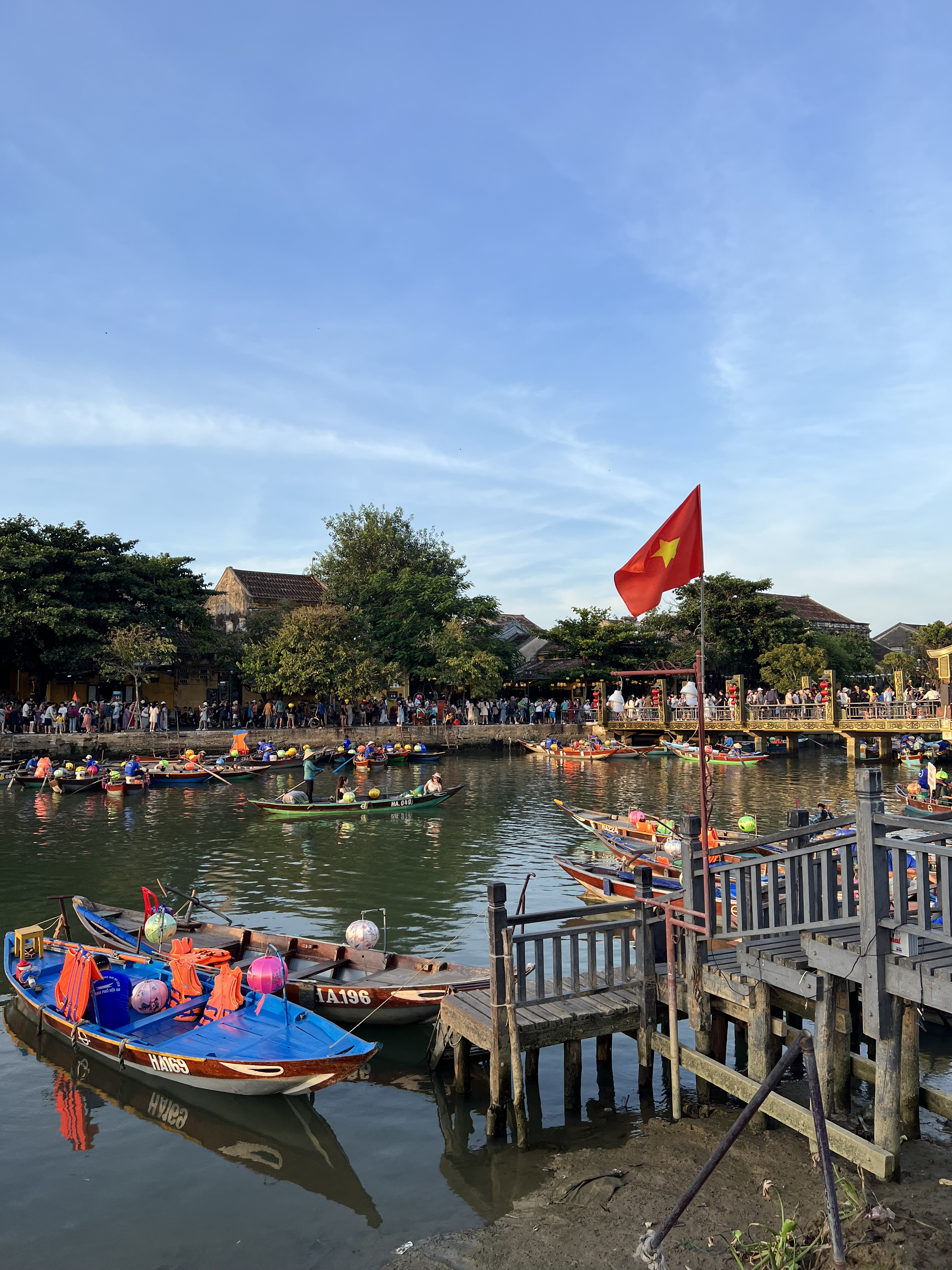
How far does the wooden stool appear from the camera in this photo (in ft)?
37.7

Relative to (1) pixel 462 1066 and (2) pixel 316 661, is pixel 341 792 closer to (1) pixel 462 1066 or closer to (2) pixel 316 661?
(2) pixel 316 661

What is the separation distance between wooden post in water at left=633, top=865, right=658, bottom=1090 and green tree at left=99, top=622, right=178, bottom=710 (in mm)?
36576

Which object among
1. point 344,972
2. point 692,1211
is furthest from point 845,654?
point 692,1211

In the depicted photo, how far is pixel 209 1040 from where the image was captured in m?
9.18

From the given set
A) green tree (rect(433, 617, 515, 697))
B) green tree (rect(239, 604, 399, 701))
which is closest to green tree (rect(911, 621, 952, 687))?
green tree (rect(433, 617, 515, 697))

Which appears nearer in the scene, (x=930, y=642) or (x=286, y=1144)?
(x=286, y=1144)

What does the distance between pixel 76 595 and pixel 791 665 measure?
39.5 metres

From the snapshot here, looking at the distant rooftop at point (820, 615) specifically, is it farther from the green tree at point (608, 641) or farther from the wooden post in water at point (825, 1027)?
the wooden post in water at point (825, 1027)

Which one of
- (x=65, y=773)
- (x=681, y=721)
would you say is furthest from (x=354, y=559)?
(x=65, y=773)

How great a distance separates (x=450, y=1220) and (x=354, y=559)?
53.6 meters

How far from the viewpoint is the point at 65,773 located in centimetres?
3297

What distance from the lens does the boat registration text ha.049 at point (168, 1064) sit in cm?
898

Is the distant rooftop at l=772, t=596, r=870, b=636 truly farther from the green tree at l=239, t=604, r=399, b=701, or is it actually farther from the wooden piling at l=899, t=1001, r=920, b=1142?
the wooden piling at l=899, t=1001, r=920, b=1142

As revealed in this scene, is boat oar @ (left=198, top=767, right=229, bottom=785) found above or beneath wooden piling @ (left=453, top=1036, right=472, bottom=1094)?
above
